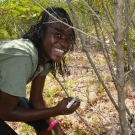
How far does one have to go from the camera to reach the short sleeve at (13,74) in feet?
3.76

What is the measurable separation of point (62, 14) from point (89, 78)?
7.86 ft

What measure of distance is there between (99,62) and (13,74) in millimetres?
1009

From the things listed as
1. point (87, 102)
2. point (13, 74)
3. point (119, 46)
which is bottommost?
point (87, 102)

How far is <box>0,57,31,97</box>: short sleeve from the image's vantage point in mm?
1147

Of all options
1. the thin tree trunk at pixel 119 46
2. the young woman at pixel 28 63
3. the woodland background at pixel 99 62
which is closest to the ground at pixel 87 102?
the woodland background at pixel 99 62

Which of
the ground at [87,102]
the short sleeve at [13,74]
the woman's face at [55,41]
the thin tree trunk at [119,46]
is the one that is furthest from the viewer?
the ground at [87,102]

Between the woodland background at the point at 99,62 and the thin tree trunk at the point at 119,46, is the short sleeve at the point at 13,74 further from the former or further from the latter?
the thin tree trunk at the point at 119,46

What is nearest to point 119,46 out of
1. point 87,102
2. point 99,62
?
point 99,62

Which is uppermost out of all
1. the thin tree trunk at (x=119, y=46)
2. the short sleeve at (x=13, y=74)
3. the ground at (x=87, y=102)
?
the thin tree trunk at (x=119, y=46)

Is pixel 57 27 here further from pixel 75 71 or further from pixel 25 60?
pixel 75 71

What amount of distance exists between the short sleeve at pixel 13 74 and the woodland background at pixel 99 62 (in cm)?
30

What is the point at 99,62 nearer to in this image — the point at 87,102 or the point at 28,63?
the point at 87,102

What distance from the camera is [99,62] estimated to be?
1989mm

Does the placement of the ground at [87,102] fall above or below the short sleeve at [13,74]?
below
